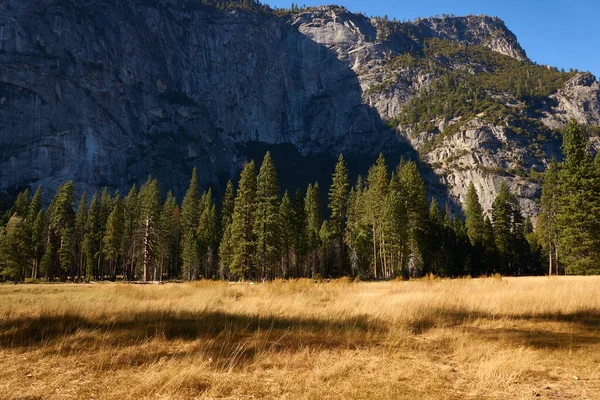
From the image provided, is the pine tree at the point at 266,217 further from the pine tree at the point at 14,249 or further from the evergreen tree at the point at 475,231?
the evergreen tree at the point at 475,231

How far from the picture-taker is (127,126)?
159m

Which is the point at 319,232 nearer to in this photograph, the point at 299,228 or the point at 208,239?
the point at 299,228

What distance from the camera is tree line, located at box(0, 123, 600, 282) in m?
37.5

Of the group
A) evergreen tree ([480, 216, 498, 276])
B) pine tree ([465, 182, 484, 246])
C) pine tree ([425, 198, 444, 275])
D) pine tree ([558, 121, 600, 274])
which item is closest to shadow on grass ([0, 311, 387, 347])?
pine tree ([558, 121, 600, 274])

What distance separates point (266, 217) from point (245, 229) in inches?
119

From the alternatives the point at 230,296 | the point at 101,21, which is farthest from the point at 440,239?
the point at 101,21

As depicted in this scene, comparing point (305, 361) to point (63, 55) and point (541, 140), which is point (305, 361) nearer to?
point (63, 55)

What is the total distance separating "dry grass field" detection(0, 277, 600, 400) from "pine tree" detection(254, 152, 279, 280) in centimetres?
3155

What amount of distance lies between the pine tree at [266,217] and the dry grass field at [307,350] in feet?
104

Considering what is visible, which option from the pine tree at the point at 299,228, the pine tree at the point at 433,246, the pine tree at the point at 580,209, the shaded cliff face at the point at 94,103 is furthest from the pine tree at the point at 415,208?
the shaded cliff face at the point at 94,103

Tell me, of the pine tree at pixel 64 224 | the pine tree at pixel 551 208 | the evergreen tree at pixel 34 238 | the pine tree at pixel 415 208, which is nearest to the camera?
the pine tree at pixel 415 208

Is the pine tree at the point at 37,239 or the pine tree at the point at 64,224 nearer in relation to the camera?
the pine tree at the point at 37,239

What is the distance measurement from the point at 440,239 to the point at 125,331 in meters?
52.4

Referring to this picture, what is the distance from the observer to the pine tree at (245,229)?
41312 millimetres
